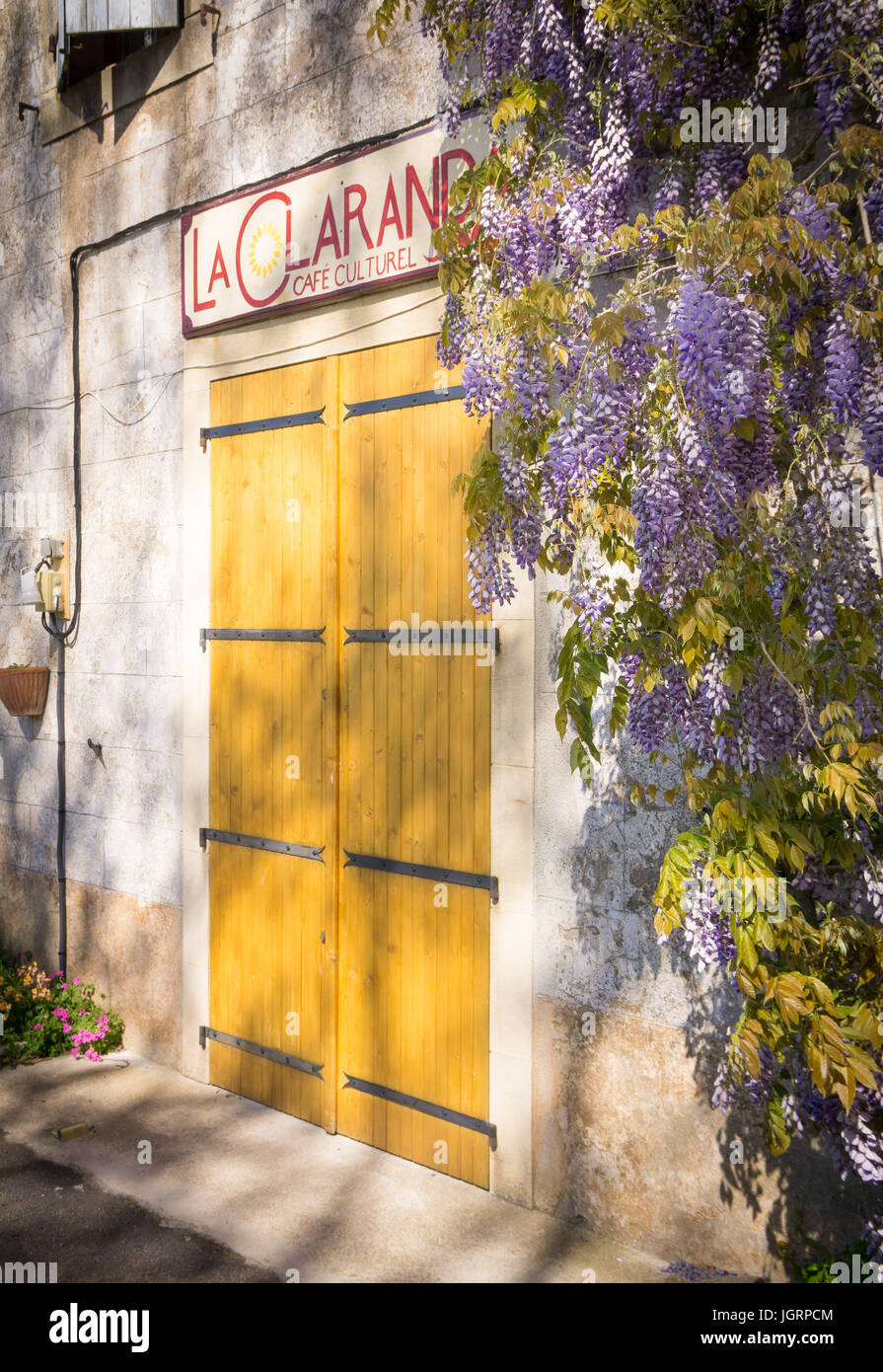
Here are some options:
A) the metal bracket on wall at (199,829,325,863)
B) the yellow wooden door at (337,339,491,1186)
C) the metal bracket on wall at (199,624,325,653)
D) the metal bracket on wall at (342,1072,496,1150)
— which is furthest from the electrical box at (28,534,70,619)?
the metal bracket on wall at (342,1072,496,1150)

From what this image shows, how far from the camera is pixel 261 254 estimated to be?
4.11 metres

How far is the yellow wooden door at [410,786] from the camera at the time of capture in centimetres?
350

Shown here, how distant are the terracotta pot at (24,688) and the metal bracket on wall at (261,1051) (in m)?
1.74

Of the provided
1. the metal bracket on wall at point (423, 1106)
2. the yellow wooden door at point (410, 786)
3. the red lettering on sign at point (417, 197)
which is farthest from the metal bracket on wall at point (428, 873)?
the red lettering on sign at point (417, 197)

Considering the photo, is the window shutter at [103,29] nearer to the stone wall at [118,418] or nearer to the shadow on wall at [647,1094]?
the stone wall at [118,418]

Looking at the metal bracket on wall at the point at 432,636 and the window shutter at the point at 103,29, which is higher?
the window shutter at the point at 103,29

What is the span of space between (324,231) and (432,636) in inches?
57.7

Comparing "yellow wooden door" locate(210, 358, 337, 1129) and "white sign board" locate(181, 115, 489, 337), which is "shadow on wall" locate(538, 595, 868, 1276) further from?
"white sign board" locate(181, 115, 489, 337)

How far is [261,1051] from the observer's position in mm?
4172

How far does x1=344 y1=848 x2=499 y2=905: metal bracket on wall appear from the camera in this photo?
11.3 ft

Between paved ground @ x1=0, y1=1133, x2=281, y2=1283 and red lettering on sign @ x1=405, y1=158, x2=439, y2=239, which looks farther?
red lettering on sign @ x1=405, y1=158, x2=439, y2=239

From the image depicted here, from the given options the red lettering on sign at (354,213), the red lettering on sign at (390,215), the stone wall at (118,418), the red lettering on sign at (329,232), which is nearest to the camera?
the red lettering on sign at (390,215)

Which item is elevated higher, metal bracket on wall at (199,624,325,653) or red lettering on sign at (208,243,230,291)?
red lettering on sign at (208,243,230,291)

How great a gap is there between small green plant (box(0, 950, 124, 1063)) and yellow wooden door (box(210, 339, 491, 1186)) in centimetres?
66
